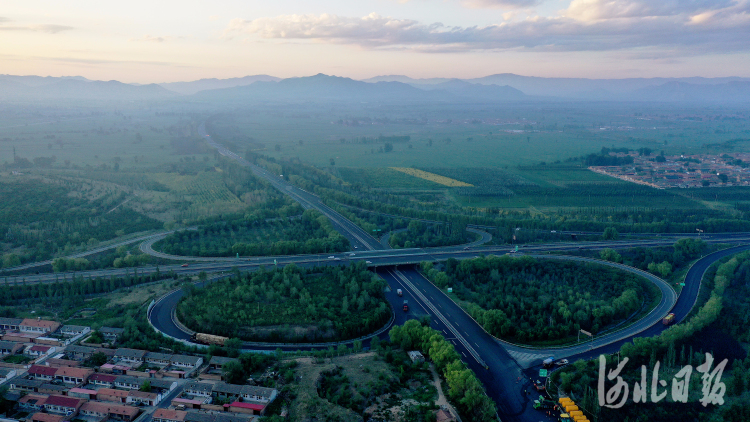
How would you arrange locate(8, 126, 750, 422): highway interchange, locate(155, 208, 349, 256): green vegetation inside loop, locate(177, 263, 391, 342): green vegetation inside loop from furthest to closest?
locate(155, 208, 349, 256): green vegetation inside loop, locate(177, 263, 391, 342): green vegetation inside loop, locate(8, 126, 750, 422): highway interchange

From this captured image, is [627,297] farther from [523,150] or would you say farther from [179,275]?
[523,150]

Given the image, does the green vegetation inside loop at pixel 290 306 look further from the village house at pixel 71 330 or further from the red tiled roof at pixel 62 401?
the red tiled roof at pixel 62 401

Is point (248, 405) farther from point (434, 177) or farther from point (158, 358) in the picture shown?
point (434, 177)

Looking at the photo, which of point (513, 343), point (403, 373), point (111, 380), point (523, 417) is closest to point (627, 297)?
point (513, 343)

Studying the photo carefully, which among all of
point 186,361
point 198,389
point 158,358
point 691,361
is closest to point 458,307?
point 691,361

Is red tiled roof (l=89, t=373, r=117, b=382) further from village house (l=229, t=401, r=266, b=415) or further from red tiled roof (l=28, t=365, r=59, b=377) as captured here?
village house (l=229, t=401, r=266, b=415)

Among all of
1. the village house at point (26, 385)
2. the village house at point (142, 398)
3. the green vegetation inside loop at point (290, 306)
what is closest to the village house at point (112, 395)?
the village house at point (142, 398)

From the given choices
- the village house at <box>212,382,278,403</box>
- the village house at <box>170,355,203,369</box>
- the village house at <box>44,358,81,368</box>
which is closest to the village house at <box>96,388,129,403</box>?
the village house at <box>170,355,203,369</box>
